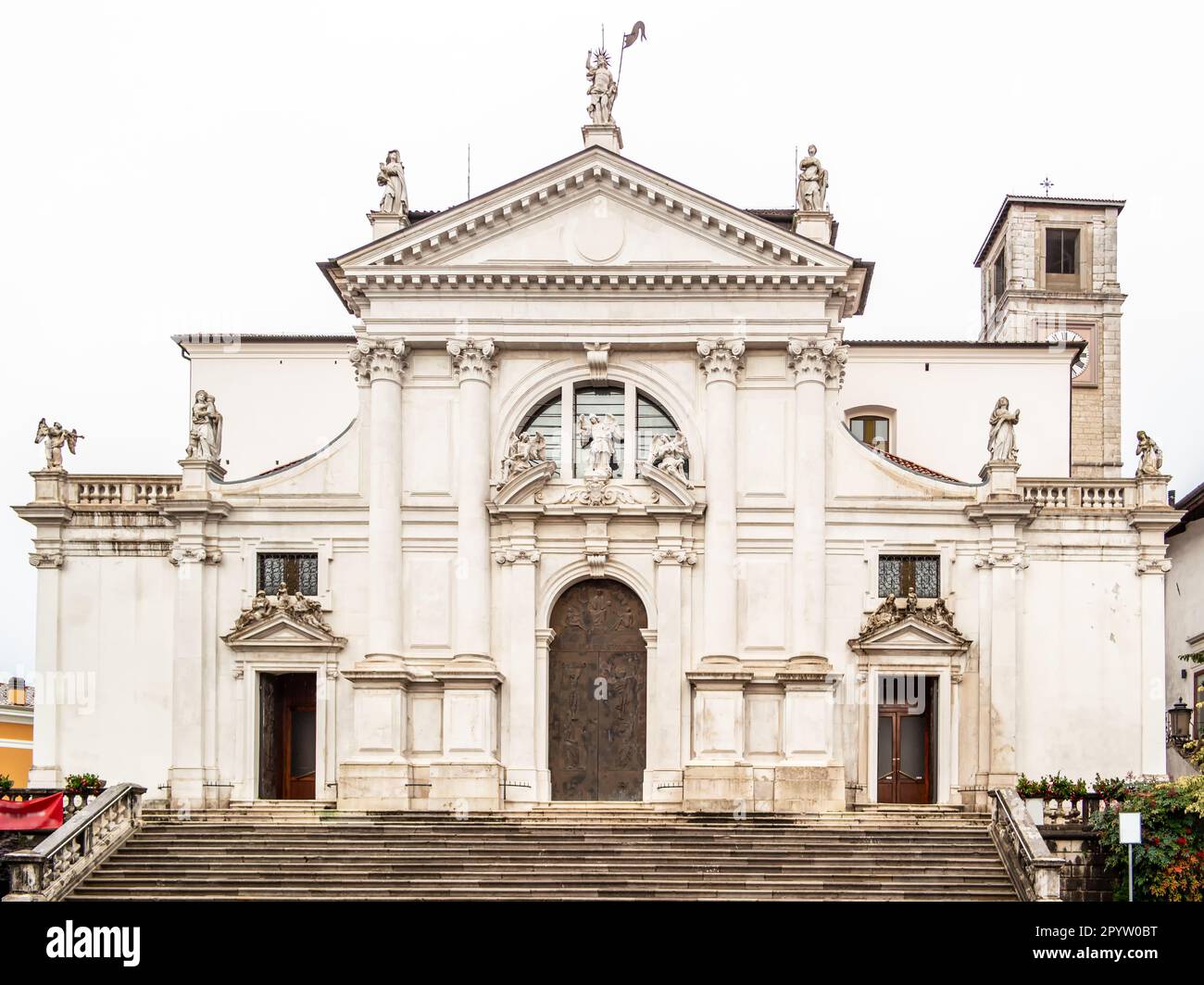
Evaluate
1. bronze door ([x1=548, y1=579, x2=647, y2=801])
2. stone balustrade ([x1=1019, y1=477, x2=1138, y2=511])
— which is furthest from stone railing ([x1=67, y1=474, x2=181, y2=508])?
stone balustrade ([x1=1019, y1=477, x2=1138, y2=511])

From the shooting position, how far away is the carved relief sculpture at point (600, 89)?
38000 mm

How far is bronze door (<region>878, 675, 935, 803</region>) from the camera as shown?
36281mm

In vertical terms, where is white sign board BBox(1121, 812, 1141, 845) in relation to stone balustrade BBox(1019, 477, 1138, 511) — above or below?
below

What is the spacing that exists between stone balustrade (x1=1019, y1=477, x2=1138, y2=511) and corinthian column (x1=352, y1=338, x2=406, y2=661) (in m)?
14.6

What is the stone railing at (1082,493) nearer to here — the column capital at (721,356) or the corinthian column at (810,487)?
the corinthian column at (810,487)

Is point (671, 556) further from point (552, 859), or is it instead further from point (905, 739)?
point (552, 859)

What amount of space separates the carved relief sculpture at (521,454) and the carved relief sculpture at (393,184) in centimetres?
616

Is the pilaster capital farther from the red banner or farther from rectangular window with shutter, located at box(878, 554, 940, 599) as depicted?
the red banner

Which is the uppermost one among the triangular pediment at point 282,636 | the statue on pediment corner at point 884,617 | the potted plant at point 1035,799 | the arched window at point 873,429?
the arched window at point 873,429

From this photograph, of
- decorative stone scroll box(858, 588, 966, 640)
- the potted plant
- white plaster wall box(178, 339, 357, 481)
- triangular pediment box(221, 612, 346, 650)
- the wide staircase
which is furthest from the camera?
white plaster wall box(178, 339, 357, 481)

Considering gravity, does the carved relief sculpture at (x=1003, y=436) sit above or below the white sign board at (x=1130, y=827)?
above

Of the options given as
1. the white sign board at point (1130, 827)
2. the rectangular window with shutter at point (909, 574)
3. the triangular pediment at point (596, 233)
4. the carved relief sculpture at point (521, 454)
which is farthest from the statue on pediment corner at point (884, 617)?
the white sign board at point (1130, 827)

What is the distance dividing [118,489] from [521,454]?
9870 mm
